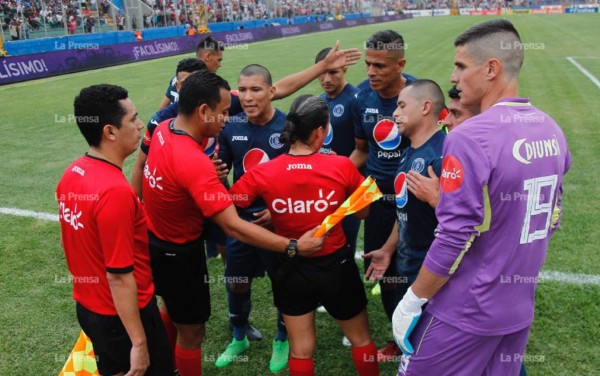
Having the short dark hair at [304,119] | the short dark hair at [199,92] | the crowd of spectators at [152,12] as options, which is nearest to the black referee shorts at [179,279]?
the short dark hair at [199,92]

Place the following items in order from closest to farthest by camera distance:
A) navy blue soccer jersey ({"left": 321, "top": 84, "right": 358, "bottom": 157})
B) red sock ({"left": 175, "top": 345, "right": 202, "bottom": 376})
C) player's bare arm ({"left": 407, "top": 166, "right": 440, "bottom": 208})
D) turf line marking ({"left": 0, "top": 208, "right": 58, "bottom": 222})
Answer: player's bare arm ({"left": 407, "top": 166, "right": 440, "bottom": 208}), red sock ({"left": 175, "top": 345, "right": 202, "bottom": 376}), navy blue soccer jersey ({"left": 321, "top": 84, "right": 358, "bottom": 157}), turf line marking ({"left": 0, "top": 208, "right": 58, "bottom": 222})

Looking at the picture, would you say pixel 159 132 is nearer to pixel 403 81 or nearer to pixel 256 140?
pixel 256 140

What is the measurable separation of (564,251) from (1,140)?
1251 cm

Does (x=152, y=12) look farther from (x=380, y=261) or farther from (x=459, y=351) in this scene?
(x=459, y=351)

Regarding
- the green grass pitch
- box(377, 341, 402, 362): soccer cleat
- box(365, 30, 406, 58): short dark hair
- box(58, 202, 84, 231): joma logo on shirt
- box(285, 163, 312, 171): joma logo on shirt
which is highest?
box(365, 30, 406, 58): short dark hair

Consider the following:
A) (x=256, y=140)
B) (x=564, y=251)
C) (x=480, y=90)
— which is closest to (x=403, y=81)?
(x=256, y=140)

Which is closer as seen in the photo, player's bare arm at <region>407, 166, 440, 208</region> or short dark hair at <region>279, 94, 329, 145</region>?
player's bare arm at <region>407, 166, 440, 208</region>

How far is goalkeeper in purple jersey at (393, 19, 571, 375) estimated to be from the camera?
2.35 meters

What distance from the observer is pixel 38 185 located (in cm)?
930

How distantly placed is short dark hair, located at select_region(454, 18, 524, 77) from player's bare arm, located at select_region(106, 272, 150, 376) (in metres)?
2.26

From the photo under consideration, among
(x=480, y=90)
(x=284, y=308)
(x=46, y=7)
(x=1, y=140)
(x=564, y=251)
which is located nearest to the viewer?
(x=480, y=90)

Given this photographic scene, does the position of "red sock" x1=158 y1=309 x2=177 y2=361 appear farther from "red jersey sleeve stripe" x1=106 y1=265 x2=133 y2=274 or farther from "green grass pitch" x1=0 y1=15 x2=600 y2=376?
"red jersey sleeve stripe" x1=106 y1=265 x2=133 y2=274

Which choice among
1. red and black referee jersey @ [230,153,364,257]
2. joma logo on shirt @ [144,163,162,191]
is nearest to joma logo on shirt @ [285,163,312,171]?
red and black referee jersey @ [230,153,364,257]

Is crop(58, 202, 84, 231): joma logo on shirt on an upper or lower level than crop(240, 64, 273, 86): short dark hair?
lower
